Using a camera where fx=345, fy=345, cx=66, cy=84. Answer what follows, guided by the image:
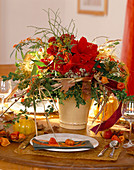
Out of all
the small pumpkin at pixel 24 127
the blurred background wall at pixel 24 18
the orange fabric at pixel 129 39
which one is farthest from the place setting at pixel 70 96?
the blurred background wall at pixel 24 18

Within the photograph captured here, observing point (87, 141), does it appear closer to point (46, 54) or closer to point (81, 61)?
point (81, 61)

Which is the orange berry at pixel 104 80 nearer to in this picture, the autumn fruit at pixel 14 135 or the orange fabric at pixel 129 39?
the autumn fruit at pixel 14 135

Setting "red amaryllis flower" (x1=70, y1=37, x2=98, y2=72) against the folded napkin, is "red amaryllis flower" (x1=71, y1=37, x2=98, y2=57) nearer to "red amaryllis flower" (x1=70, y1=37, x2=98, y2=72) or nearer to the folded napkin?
"red amaryllis flower" (x1=70, y1=37, x2=98, y2=72)

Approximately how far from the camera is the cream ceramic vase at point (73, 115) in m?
1.51

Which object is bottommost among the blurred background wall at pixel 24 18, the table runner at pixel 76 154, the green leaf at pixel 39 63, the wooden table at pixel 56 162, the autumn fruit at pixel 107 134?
the wooden table at pixel 56 162

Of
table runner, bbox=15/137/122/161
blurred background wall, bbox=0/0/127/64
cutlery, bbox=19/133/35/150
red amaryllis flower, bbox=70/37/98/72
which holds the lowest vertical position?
table runner, bbox=15/137/122/161

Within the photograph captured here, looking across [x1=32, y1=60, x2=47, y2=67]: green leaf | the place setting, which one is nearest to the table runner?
the place setting

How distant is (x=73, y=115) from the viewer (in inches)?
59.6

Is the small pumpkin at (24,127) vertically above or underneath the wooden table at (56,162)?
above

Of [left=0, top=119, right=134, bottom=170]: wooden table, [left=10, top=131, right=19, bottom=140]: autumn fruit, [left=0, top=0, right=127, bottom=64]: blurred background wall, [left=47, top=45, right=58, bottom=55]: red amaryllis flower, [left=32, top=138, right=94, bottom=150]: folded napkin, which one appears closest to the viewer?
[left=0, top=119, right=134, bottom=170]: wooden table

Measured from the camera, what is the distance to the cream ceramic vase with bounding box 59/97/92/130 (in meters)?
1.51

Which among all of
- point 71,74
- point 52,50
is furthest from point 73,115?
point 52,50

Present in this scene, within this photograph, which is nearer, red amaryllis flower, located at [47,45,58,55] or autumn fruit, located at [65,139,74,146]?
autumn fruit, located at [65,139,74,146]

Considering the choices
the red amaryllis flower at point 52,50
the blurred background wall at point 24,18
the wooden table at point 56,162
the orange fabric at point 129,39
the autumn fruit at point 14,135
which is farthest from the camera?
the blurred background wall at point 24,18
